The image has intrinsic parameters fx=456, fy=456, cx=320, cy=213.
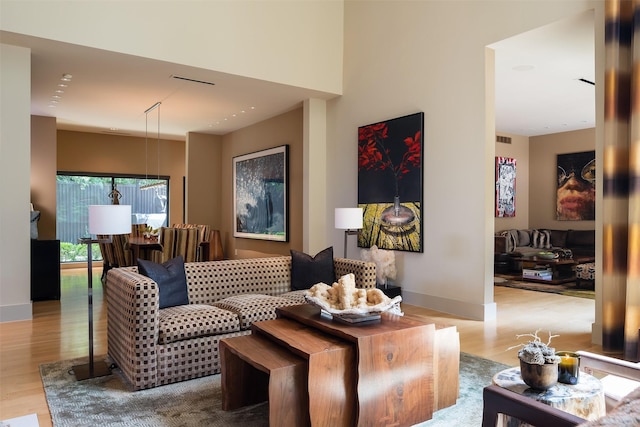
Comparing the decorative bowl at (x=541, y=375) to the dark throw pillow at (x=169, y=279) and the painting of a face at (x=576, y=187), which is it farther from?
the painting of a face at (x=576, y=187)

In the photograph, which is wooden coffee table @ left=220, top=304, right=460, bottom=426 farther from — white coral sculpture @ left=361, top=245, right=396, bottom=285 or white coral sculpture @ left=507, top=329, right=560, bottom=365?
white coral sculpture @ left=361, top=245, right=396, bottom=285

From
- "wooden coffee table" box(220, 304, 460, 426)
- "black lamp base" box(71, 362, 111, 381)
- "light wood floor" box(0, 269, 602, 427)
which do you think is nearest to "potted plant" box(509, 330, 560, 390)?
"wooden coffee table" box(220, 304, 460, 426)

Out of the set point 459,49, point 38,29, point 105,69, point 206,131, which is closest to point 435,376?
point 459,49

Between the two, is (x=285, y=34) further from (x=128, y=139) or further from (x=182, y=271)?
(x=128, y=139)

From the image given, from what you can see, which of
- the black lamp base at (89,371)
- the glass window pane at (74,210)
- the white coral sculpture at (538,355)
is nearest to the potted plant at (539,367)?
the white coral sculpture at (538,355)

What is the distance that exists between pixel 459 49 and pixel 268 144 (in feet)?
14.5

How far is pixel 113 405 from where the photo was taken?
8.77 ft

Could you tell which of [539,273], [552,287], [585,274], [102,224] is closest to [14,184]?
[102,224]

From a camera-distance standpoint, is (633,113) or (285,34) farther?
(285,34)

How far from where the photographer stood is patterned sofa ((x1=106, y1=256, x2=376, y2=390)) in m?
2.89

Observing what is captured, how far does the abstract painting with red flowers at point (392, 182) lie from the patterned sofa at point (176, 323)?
234cm

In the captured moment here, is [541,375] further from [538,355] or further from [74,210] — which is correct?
[74,210]

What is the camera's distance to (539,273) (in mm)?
7602

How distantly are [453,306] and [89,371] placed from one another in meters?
3.76
